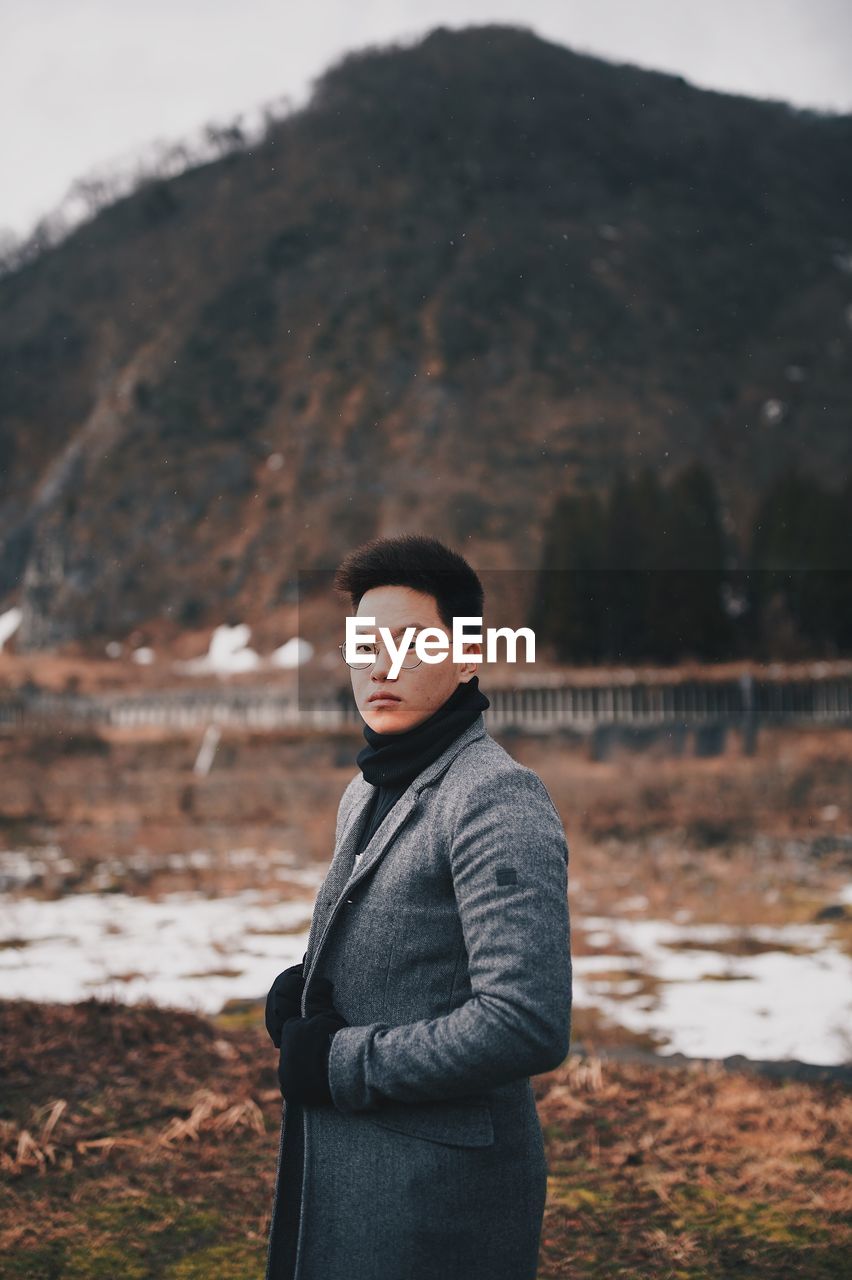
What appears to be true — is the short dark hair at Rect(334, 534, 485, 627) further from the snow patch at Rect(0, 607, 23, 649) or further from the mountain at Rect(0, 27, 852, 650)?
the snow patch at Rect(0, 607, 23, 649)

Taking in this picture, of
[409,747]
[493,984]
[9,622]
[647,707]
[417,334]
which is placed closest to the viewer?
[493,984]

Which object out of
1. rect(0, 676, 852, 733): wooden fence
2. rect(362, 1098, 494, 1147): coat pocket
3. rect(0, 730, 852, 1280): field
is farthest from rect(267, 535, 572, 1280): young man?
rect(0, 676, 852, 733): wooden fence

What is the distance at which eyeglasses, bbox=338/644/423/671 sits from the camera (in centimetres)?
194

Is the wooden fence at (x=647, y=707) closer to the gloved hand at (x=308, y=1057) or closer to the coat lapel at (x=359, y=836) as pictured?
the coat lapel at (x=359, y=836)

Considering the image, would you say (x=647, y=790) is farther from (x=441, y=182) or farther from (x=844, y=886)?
(x=441, y=182)

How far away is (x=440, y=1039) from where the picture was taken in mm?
1688

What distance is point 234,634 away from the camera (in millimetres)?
59594

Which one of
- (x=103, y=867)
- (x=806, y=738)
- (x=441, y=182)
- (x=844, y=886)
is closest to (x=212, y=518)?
(x=441, y=182)

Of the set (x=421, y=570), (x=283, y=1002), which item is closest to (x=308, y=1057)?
(x=283, y=1002)

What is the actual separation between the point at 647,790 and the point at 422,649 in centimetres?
1721

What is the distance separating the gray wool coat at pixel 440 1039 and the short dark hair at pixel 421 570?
235mm

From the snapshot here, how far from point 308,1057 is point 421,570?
84 cm

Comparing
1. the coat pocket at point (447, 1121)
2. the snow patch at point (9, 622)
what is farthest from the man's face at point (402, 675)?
the snow patch at point (9, 622)

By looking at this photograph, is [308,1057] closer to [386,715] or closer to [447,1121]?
[447,1121]
